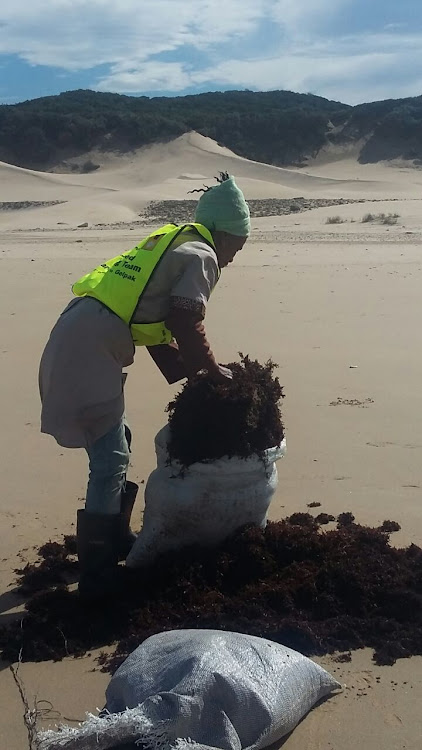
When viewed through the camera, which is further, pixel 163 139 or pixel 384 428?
pixel 163 139

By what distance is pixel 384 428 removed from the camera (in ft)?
18.8

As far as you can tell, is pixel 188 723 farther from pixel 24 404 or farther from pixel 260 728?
pixel 24 404

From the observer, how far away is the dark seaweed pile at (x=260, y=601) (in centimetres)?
327

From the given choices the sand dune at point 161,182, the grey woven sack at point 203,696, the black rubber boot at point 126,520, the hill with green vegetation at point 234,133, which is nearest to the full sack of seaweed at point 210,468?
the black rubber boot at point 126,520

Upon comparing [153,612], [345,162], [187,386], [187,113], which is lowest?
[153,612]

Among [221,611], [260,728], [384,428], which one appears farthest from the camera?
[384,428]

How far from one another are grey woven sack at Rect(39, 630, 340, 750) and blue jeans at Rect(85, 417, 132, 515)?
0.84 m

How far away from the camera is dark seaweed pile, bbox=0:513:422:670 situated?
3271 mm

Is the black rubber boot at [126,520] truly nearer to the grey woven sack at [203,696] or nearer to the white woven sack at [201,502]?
the white woven sack at [201,502]

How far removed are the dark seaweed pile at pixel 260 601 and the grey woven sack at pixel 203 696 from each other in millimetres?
367

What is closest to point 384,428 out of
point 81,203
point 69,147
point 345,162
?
point 81,203

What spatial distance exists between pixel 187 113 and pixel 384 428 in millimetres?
65681

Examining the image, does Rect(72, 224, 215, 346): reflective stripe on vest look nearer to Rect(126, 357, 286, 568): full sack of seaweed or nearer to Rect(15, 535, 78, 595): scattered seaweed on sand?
Rect(126, 357, 286, 568): full sack of seaweed

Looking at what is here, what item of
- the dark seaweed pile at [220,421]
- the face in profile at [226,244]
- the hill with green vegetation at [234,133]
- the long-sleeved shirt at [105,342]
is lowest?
the dark seaweed pile at [220,421]
